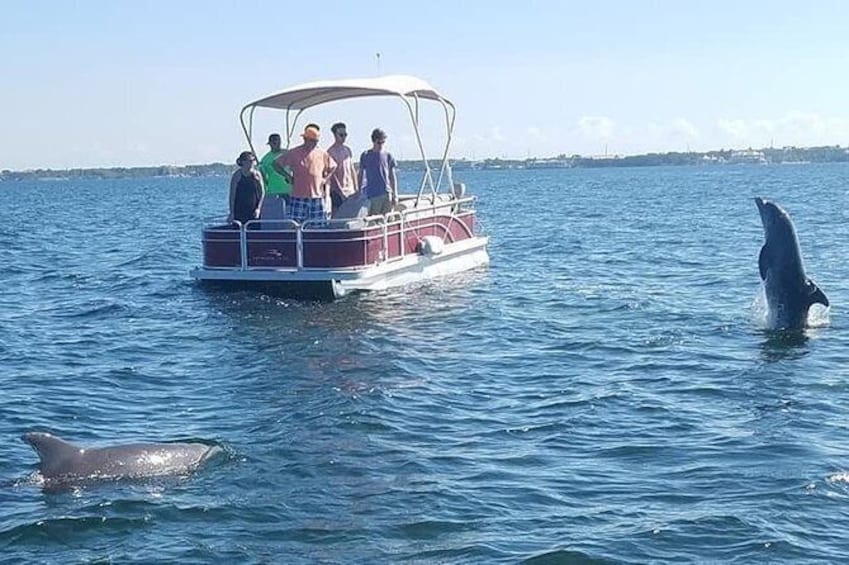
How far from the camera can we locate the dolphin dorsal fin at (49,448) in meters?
9.40

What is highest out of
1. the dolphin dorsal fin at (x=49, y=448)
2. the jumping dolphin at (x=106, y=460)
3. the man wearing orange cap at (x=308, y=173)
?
the man wearing orange cap at (x=308, y=173)

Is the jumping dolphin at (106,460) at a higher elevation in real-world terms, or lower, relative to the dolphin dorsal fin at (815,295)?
lower

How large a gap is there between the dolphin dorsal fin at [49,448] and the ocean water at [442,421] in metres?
0.26

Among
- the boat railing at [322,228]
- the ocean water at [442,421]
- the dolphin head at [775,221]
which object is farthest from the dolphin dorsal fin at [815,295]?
the boat railing at [322,228]

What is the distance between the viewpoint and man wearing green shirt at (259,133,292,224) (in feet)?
68.0

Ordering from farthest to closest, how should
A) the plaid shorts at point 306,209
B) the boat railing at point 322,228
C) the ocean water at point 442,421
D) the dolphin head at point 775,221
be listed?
1. the plaid shorts at point 306,209
2. the boat railing at point 322,228
3. the dolphin head at point 775,221
4. the ocean water at point 442,421

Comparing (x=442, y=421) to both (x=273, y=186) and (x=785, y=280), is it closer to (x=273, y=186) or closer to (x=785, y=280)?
(x=785, y=280)

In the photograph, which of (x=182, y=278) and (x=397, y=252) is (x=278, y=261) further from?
(x=182, y=278)

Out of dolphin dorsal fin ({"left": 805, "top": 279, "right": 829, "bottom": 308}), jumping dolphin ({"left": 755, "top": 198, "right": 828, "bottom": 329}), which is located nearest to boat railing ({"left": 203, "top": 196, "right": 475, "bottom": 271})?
jumping dolphin ({"left": 755, "top": 198, "right": 828, "bottom": 329})

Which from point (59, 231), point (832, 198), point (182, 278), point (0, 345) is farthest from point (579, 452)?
point (832, 198)

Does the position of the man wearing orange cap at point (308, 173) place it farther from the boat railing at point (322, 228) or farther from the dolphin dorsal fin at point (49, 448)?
the dolphin dorsal fin at point (49, 448)

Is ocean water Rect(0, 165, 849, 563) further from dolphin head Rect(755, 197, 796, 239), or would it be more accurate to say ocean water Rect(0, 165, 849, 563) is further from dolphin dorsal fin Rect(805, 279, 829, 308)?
dolphin head Rect(755, 197, 796, 239)

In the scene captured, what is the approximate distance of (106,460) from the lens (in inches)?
379

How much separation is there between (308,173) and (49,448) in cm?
1075
